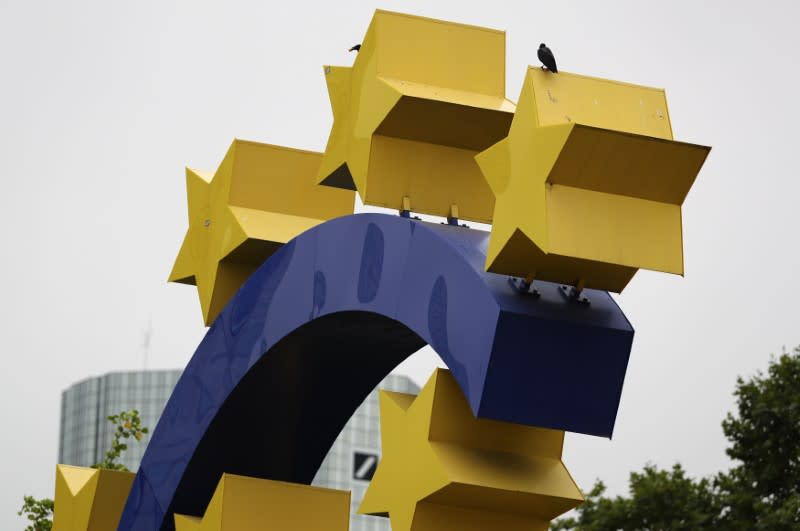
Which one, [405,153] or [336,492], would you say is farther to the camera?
[336,492]

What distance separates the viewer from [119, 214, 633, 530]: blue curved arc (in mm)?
6113

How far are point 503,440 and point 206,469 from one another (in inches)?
115

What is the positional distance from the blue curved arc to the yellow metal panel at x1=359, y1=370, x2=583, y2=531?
0.85 feet

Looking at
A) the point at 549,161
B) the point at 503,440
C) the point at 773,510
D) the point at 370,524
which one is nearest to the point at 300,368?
the point at 503,440

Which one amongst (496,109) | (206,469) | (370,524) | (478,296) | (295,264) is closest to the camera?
(478,296)

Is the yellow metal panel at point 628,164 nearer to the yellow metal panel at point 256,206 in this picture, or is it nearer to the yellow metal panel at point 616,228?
the yellow metal panel at point 616,228

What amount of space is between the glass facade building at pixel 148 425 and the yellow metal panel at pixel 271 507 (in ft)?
182

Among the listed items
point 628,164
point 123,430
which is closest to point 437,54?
point 628,164

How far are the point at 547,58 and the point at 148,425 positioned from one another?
61.2 m

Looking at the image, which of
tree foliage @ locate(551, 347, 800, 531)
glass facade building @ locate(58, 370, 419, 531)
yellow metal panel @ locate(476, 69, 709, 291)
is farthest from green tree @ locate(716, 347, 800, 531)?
glass facade building @ locate(58, 370, 419, 531)

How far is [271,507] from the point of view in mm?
8328

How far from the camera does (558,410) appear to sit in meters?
6.13

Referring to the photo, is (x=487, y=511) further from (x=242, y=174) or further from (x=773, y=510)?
(x=773, y=510)

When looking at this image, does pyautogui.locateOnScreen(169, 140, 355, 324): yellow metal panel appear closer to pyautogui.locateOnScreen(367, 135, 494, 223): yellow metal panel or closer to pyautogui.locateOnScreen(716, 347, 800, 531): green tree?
pyautogui.locateOnScreen(367, 135, 494, 223): yellow metal panel
